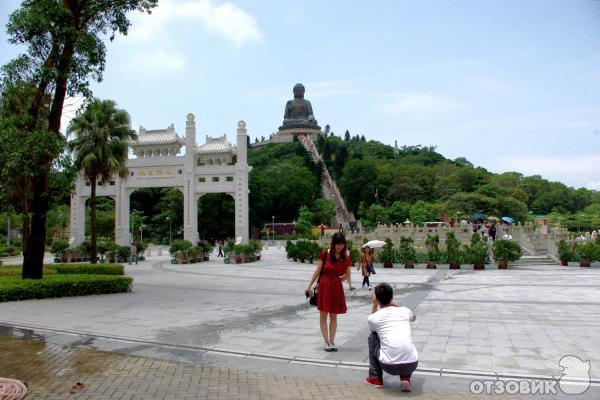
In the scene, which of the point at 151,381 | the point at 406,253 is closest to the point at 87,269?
the point at 406,253

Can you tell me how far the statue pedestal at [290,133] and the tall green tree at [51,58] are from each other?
11134 cm

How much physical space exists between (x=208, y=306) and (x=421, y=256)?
15.9 m

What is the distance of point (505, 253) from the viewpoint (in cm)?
2316

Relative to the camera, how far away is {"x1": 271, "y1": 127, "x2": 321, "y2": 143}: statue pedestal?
410 feet

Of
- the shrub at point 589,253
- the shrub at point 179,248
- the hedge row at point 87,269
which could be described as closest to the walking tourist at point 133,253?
the shrub at point 179,248

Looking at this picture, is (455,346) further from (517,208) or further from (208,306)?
(517,208)

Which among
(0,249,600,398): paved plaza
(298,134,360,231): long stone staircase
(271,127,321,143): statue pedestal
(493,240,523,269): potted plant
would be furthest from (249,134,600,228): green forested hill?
(0,249,600,398): paved plaza

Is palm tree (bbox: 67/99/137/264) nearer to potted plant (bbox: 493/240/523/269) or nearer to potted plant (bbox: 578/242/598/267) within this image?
potted plant (bbox: 493/240/523/269)

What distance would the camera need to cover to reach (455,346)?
699cm

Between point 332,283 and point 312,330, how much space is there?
195 cm

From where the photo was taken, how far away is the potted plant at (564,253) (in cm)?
2388

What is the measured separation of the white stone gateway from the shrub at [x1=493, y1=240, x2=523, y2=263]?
54.1 ft

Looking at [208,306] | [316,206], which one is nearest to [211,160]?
[208,306]

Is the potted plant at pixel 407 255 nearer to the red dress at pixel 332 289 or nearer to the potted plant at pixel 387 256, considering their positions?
the potted plant at pixel 387 256
